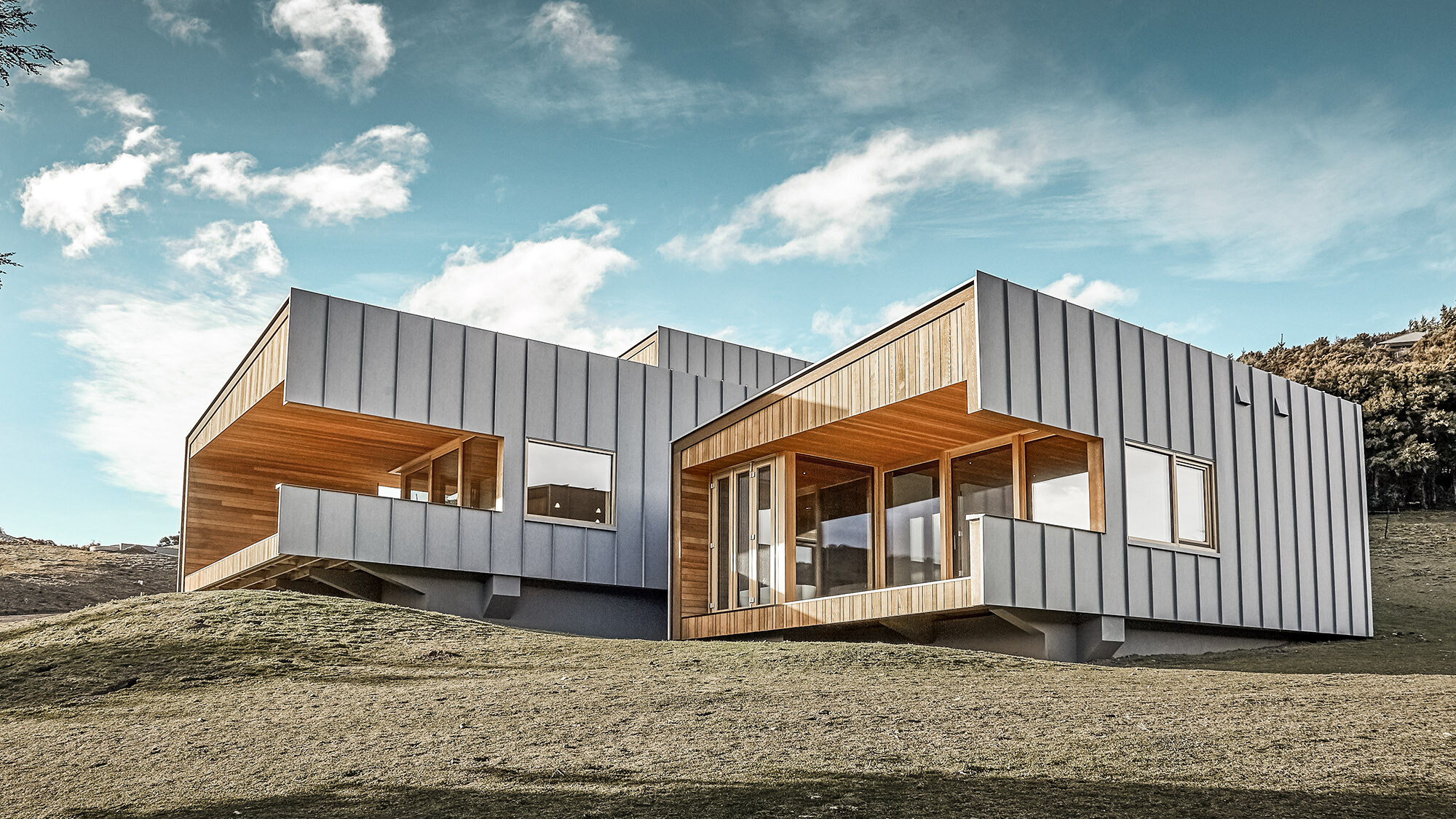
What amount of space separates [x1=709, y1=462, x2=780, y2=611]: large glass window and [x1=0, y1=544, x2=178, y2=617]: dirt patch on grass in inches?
442

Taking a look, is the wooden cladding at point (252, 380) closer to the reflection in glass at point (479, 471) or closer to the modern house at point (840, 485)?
the modern house at point (840, 485)

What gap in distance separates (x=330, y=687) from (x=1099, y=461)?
7970mm

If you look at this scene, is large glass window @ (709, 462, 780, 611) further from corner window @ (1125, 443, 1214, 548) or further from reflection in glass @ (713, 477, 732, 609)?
Result: corner window @ (1125, 443, 1214, 548)

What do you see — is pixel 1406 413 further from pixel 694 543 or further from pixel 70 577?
pixel 70 577

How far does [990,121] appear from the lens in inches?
760

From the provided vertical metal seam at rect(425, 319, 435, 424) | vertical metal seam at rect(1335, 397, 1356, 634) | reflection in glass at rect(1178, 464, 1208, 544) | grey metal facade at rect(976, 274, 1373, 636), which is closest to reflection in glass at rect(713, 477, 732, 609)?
vertical metal seam at rect(425, 319, 435, 424)

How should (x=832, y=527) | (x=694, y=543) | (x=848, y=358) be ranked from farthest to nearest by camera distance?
1. (x=694, y=543)
2. (x=832, y=527)
3. (x=848, y=358)

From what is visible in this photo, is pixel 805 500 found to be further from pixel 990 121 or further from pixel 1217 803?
pixel 1217 803

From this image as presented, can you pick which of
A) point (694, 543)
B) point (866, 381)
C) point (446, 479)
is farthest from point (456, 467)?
point (866, 381)

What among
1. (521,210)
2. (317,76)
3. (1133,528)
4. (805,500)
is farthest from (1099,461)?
(317,76)

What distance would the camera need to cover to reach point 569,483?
17.3 metres

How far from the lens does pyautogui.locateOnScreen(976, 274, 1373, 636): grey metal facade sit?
441 inches

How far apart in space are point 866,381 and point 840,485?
3.08m

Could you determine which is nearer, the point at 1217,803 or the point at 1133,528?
the point at 1217,803
